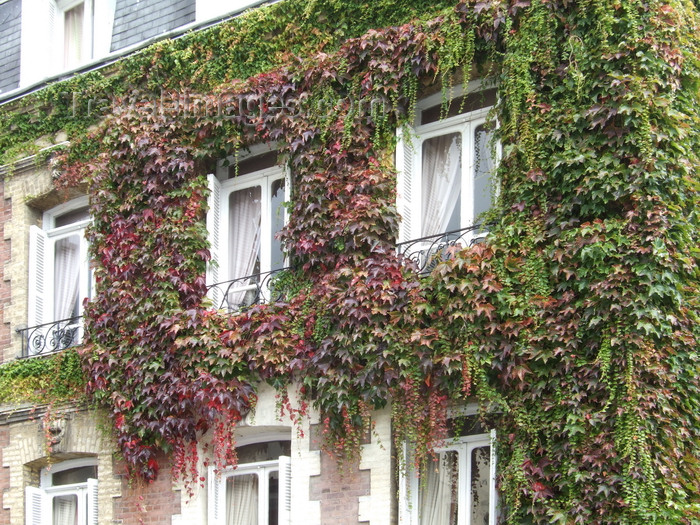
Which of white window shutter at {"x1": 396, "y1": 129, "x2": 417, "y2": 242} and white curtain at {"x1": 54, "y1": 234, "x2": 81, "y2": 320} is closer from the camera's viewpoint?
white window shutter at {"x1": 396, "y1": 129, "x2": 417, "y2": 242}

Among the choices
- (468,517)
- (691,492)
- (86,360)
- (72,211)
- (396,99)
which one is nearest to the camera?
(691,492)

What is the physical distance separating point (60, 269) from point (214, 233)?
2.48 meters

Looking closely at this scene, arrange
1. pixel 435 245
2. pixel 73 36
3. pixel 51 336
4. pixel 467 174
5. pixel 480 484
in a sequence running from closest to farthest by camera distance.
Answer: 1. pixel 480 484
2. pixel 435 245
3. pixel 467 174
4. pixel 51 336
5. pixel 73 36

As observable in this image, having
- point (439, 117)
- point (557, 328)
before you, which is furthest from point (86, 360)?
point (557, 328)

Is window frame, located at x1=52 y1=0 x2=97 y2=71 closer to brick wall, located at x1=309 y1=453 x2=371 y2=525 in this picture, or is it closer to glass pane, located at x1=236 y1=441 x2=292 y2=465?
glass pane, located at x1=236 y1=441 x2=292 y2=465

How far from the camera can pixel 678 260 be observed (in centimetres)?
996

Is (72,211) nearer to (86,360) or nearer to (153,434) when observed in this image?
(86,360)

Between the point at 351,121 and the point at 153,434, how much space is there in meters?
3.70

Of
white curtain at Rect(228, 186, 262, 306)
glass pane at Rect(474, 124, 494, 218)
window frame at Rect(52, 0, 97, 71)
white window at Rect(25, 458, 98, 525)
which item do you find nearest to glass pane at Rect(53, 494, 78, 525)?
white window at Rect(25, 458, 98, 525)

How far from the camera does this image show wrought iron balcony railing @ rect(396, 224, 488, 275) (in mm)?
11273

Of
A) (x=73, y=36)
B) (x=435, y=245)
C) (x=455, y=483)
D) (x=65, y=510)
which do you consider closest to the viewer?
(x=455, y=483)

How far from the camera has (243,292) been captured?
504 inches

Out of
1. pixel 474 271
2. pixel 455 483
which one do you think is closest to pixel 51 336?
pixel 455 483

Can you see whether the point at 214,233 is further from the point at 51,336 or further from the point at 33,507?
the point at 33,507
